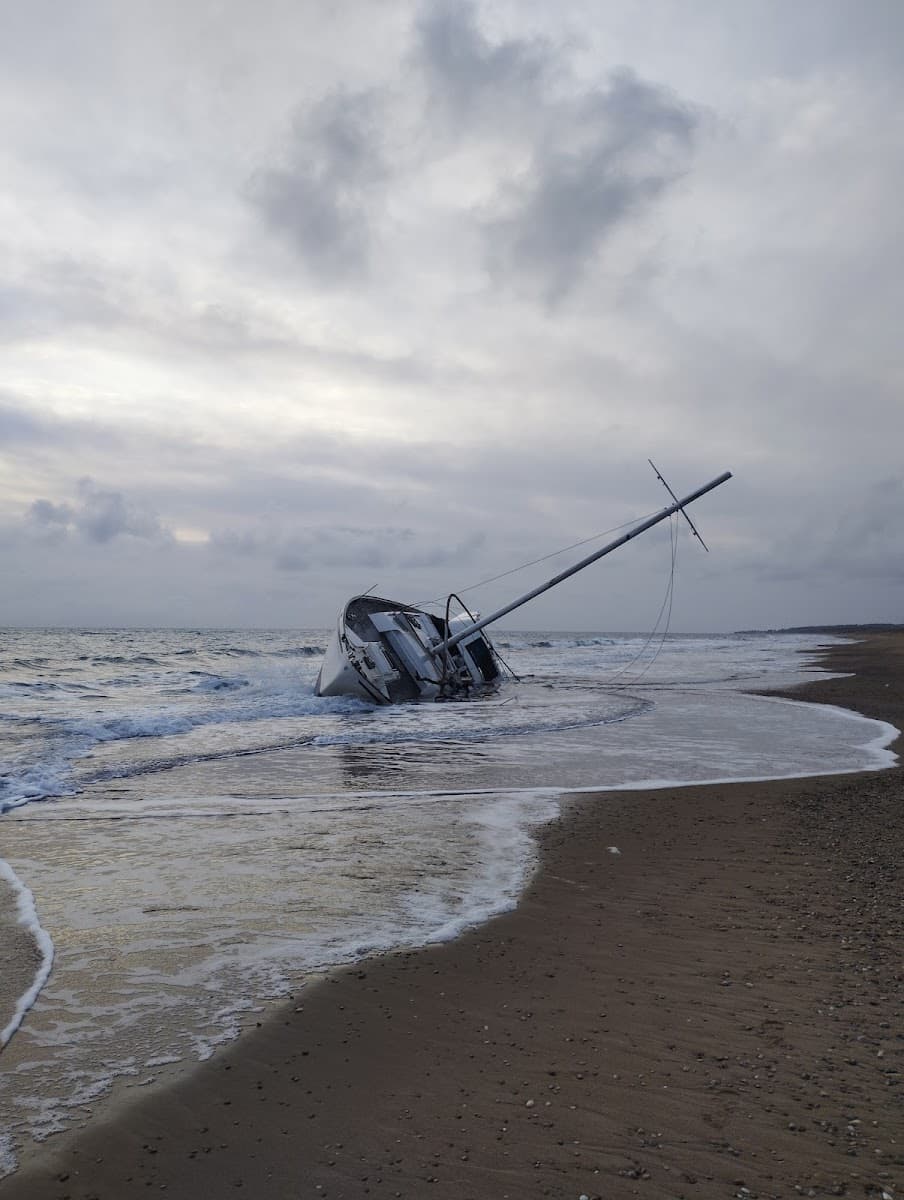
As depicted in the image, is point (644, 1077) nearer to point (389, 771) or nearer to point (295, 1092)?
point (295, 1092)

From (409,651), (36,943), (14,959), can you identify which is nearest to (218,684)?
(409,651)

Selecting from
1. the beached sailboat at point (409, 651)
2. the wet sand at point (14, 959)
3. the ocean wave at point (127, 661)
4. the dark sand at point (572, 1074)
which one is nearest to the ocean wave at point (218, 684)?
the beached sailboat at point (409, 651)

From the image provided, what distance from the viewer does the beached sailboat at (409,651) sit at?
24797 millimetres

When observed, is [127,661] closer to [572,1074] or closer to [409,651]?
[409,651]

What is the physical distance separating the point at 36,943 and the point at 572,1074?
4.01 meters

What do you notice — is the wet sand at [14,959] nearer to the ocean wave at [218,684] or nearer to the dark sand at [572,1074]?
the dark sand at [572,1074]

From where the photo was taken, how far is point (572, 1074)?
3.98 m

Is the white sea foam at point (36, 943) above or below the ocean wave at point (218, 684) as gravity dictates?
above

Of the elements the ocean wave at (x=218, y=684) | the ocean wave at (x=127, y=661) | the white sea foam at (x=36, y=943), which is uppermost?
the white sea foam at (x=36, y=943)

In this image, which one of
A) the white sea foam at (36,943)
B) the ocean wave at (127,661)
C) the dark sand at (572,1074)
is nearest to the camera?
the dark sand at (572,1074)

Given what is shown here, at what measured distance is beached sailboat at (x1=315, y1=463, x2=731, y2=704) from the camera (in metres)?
24.8

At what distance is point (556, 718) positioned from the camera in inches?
818

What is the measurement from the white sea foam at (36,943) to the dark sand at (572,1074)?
4.19ft

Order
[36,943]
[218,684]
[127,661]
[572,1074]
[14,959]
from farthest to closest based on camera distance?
1. [127,661]
2. [218,684]
3. [36,943]
4. [14,959]
5. [572,1074]
